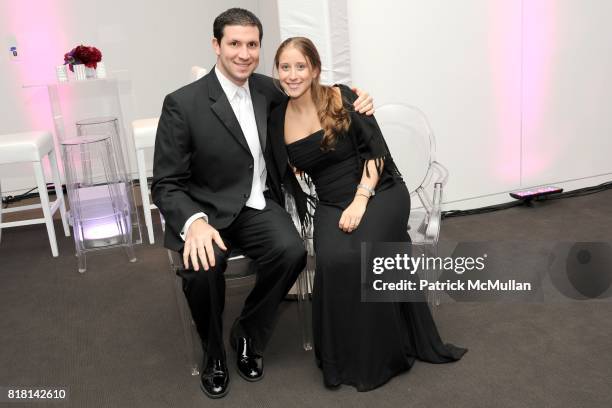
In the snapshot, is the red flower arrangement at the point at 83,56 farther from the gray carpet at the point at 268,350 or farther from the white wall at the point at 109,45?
the gray carpet at the point at 268,350

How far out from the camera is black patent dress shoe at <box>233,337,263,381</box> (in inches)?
92.6

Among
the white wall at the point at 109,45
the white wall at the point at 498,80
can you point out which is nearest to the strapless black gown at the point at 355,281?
the white wall at the point at 498,80

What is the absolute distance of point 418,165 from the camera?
3.42 m

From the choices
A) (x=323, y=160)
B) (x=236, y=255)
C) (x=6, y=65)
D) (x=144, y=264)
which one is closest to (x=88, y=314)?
(x=144, y=264)

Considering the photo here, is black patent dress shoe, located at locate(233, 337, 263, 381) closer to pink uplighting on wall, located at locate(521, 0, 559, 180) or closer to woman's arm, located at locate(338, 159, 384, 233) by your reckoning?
woman's arm, located at locate(338, 159, 384, 233)

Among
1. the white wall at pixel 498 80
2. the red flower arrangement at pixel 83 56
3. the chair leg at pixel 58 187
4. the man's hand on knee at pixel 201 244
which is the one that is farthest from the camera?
the red flower arrangement at pixel 83 56

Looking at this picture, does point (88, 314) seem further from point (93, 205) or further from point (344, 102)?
point (344, 102)

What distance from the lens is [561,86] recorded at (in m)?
4.07

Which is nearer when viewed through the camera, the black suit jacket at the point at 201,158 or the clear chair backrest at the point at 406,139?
the black suit jacket at the point at 201,158

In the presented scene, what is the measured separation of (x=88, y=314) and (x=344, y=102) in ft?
5.26

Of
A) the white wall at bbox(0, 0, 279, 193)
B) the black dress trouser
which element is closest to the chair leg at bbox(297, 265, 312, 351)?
the black dress trouser

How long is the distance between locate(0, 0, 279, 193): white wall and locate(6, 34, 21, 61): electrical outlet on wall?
2 cm

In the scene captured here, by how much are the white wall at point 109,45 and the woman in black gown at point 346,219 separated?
106 inches

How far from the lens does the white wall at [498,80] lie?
3584mm
